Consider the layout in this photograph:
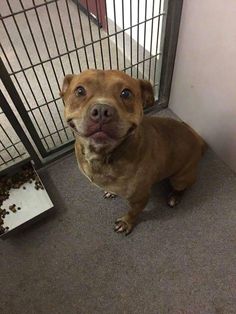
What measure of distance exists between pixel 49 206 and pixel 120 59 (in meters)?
1.22

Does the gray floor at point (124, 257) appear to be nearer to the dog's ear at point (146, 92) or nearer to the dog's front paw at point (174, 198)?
the dog's front paw at point (174, 198)

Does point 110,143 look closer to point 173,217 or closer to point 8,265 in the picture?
point 173,217

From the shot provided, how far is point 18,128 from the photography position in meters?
1.73

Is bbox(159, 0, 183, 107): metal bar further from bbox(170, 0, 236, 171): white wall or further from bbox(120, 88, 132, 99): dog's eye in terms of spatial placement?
bbox(120, 88, 132, 99): dog's eye

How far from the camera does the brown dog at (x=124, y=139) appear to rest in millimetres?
1036

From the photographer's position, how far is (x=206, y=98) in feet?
6.12

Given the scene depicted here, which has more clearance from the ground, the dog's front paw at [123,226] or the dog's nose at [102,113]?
the dog's nose at [102,113]

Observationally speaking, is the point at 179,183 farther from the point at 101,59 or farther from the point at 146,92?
the point at 101,59

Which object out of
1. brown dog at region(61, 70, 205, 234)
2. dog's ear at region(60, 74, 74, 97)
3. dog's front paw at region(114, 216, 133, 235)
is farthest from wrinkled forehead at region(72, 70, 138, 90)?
dog's front paw at region(114, 216, 133, 235)

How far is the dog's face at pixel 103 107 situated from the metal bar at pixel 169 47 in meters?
0.75

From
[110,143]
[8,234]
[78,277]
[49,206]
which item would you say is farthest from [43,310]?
[110,143]

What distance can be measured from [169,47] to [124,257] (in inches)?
52.6

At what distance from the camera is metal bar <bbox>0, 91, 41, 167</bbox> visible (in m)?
1.54

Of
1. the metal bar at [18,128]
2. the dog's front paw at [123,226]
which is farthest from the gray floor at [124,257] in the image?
the metal bar at [18,128]
